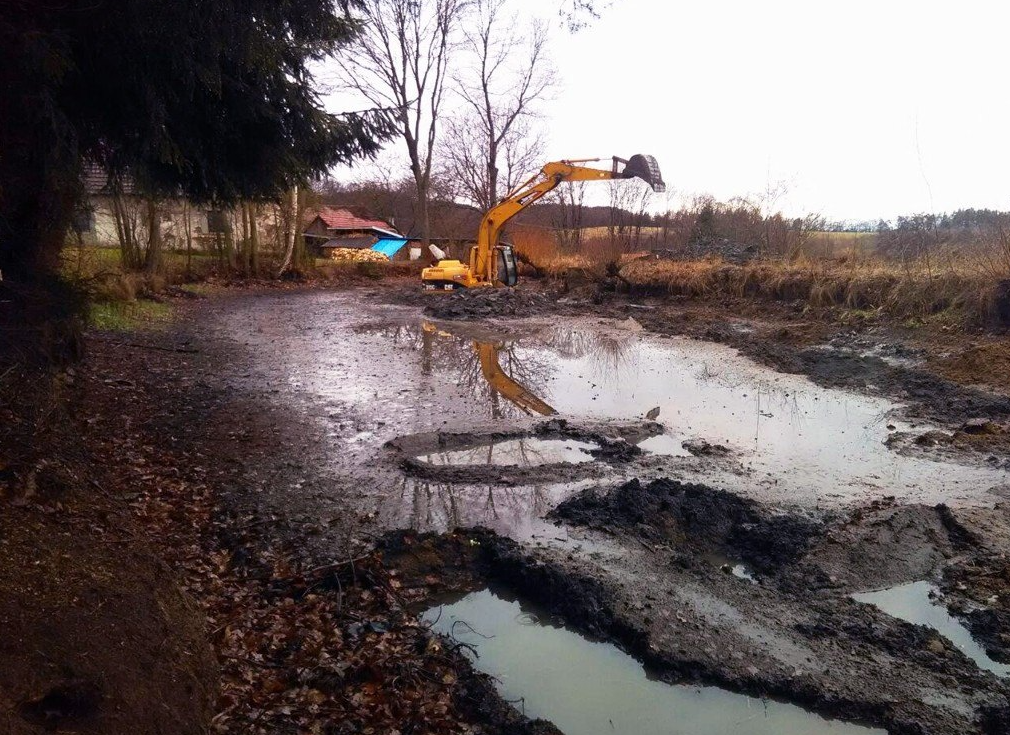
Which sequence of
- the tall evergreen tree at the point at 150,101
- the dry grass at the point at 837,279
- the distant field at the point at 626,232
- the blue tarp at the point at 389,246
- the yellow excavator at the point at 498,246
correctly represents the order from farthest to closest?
the blue tarp at the point at 389,246 → the distant field at the point at 626,232 → the yellow excavator at the point at 498,246 → the dry grass at the point at 837,279 → the tall evergreen tree at the point at 150,101

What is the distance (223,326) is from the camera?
664 inches

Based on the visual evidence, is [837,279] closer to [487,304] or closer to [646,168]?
[646,168]

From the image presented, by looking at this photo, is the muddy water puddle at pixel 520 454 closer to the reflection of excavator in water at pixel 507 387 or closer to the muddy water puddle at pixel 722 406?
the muddy water puddle at pixel 722 406

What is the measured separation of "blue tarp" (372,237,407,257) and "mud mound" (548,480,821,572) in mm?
34460

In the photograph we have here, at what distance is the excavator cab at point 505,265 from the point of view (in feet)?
81.0

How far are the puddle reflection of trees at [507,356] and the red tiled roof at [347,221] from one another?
33.7 m

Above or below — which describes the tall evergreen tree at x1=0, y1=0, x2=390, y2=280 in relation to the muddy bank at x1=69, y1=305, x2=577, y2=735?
above

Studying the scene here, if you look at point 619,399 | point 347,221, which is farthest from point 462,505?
point 347,221

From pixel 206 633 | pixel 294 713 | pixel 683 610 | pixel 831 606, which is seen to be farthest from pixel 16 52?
pixel 831 606

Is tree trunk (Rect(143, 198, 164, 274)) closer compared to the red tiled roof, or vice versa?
tree trunk (Rect(143, 198, 164, 274))

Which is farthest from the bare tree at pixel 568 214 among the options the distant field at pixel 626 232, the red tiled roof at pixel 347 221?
the red tiled roof at pixel 347 221

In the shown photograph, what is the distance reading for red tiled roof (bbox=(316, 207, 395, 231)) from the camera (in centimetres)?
4953

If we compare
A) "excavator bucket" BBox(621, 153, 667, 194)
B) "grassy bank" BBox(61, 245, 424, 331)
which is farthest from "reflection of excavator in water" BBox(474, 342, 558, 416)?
"excavator bucket" BBox(621, 153, 667, 194)

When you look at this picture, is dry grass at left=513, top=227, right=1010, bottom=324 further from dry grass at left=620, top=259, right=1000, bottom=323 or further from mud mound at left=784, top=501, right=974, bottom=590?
mud mound at left=784, top=501, right=974, bottom=590
